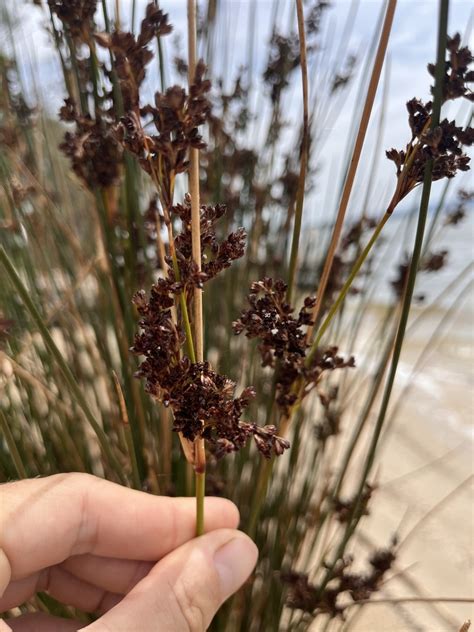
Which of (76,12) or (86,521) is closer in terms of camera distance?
(76,12)

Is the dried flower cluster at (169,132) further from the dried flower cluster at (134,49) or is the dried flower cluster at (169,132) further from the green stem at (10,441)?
the green stem at (10,441)

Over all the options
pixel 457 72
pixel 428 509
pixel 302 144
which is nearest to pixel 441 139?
pixel 457 72

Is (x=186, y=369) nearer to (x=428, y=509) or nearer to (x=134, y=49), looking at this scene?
(x=134, y=49)

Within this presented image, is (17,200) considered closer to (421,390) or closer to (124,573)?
(124,573)

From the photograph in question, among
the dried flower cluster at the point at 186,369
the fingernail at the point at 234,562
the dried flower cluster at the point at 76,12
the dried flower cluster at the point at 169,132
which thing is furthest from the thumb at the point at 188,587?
the dried flower cluster at the point at 76,12

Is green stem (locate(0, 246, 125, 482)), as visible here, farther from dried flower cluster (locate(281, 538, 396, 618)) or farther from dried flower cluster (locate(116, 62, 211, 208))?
dried flower cluster (locate(281, 538, 396, 618))

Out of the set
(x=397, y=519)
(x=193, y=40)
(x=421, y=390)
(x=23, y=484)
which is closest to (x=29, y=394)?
(x=23, y=484)

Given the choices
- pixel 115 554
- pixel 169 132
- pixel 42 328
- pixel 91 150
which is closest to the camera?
pixel 169 132
